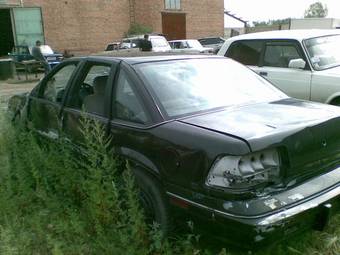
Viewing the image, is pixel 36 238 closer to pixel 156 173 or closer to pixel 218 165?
pixel 156 173

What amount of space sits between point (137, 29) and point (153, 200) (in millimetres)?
27279

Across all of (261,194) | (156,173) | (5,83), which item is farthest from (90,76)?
(5,83)

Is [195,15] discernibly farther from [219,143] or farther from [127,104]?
[219,143]

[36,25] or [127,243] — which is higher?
[36,25]

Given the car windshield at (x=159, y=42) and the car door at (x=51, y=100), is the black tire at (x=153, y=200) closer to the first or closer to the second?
the car door at (x=51, y=100)

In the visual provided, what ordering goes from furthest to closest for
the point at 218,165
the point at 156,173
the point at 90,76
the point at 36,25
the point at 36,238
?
the point at 36,25
the point at 90,76
the point at 36,238
the point at 156,173
the point at 218,165

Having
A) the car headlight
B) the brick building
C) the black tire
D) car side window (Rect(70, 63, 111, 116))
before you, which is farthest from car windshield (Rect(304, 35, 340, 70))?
the brick building

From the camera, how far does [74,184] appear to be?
388cm

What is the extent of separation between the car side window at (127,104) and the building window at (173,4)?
1131 inches

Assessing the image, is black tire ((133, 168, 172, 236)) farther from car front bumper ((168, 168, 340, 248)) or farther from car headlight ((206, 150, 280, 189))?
car headlight ((206, 150, 280, 189))

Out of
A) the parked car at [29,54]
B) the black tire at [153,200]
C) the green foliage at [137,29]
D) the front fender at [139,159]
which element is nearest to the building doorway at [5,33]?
the parked car at [29,54]

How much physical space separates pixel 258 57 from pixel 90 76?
12.1 ft

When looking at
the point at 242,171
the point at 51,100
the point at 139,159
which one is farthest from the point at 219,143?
the point at 51,100

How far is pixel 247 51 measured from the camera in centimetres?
731
